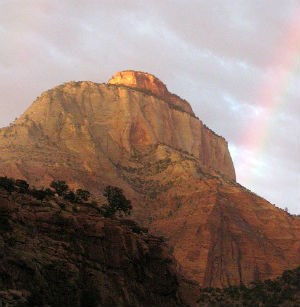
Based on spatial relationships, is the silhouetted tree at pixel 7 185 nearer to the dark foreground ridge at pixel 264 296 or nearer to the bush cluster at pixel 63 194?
the bush cluster at pixel 63 194

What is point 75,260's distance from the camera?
6806 cm

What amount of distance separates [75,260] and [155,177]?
98614 mm

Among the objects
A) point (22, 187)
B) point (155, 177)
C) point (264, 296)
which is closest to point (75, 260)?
point (22, 187)

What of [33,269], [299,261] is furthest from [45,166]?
[33,269]

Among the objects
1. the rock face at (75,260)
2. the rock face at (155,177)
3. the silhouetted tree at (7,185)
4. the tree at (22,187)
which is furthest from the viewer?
the rock face at (155,177)

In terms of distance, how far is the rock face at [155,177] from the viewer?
137 metres

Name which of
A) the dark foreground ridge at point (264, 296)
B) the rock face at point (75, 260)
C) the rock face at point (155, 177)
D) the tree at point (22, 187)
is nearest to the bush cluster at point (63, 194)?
the tree at point (22, 187)

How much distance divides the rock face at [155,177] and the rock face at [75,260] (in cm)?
4542

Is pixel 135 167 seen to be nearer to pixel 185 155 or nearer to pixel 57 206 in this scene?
pixel 185 155

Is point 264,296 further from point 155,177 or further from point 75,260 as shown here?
point 155,177

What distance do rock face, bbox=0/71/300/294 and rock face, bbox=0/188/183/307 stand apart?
1788 inches

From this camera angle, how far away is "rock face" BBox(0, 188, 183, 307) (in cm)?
5950

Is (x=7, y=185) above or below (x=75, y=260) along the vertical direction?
above

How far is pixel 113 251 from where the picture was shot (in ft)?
243
